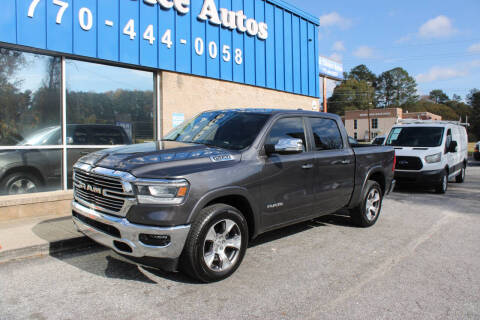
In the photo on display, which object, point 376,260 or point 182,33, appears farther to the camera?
point 182,33

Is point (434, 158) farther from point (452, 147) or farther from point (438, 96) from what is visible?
point (438, 96)

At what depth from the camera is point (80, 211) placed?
13.3ft

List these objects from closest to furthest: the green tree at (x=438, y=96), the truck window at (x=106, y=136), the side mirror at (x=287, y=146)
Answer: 1. the side mirror at (x=287, y=146)
2. the truck window at (x=106, y=136)
3. the green tree at (x=438, y=96)

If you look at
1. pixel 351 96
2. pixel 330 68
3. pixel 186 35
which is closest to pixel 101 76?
pixel 186 35

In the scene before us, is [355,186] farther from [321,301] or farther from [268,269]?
[321,301]

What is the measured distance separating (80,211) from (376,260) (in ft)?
11.8

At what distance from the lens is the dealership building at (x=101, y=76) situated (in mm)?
6914

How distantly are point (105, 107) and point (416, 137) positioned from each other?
9.06 m

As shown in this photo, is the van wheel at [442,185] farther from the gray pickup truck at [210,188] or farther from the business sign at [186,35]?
the gray pickup truck at [210,188]

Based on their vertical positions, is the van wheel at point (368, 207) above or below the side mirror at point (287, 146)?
below

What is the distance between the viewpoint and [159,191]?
139 inches

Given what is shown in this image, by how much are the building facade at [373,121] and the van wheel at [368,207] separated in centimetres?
7009

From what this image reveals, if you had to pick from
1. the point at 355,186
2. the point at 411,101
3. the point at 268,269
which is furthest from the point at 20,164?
the point at 411,101

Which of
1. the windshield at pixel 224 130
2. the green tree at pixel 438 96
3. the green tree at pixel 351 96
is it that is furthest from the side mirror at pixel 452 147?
the green tree at pixel 438 96
